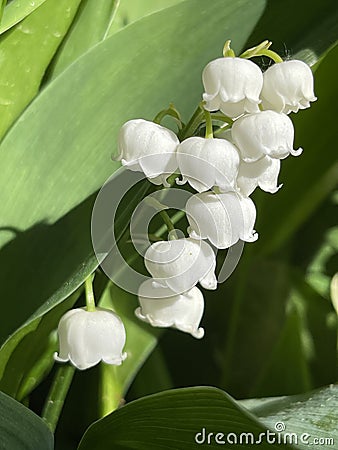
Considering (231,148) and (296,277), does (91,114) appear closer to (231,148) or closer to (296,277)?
(231,148)

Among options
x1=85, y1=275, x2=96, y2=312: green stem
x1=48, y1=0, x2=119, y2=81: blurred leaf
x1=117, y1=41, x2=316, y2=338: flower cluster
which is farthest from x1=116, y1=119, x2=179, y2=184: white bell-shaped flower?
x1=48, y1=0, x2=119, y2=81: blurred leaf

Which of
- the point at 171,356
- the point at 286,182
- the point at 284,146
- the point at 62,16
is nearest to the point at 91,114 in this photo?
the point at 62,16

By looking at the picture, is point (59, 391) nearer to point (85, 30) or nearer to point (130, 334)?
point (130, 334)

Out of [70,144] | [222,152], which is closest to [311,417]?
[222,152]

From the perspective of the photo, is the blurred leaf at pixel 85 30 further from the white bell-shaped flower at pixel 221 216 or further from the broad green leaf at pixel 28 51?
the white bell-shaped flower at pixel 221 216

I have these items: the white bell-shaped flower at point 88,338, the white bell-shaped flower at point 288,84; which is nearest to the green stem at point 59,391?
the white bell-shaped flower at point 88,338

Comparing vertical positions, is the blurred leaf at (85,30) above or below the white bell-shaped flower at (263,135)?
above
